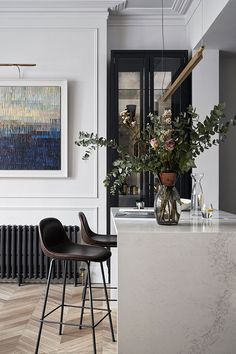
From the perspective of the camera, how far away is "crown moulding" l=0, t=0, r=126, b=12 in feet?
15.6

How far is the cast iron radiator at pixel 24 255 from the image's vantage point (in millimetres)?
4812

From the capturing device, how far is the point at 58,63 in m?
4.96

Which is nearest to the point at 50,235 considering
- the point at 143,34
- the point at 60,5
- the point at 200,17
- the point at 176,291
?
the point at 176,291

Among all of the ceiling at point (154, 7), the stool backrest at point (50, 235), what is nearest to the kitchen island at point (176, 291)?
the stool backrest at point (50, 235)

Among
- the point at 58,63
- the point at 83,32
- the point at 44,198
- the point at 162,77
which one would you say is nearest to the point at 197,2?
the point at 162,77

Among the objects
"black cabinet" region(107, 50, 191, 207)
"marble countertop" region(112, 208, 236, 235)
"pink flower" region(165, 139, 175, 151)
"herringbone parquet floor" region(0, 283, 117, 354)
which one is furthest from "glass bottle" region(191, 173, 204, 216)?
"black cabinet" region(107, 50, 191, 207)

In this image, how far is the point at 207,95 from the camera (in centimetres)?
486

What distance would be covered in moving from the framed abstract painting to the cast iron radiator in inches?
22.8

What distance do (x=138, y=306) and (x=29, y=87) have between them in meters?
3.17

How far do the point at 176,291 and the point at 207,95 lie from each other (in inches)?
116

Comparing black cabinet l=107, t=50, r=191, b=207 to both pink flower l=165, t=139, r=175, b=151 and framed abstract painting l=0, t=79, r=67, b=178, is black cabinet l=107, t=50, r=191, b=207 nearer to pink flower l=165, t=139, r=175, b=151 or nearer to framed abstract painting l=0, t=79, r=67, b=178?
framed abstract painting l=0, t=79, r=67, b=178

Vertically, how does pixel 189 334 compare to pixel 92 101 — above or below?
below

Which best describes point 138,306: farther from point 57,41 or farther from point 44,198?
point 57,41

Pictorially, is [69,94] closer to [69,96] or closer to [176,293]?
[69,96]
